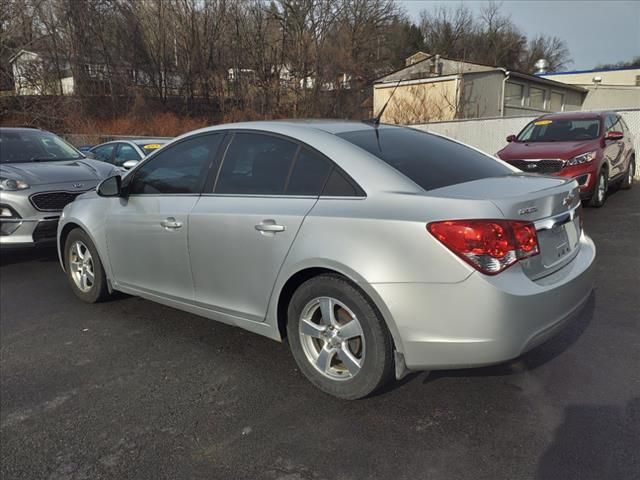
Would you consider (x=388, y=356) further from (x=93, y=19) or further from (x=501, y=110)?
(x=93, y=19)

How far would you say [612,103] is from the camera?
115 ft

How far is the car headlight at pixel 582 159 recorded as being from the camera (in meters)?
8.30

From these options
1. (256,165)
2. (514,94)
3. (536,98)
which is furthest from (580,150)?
(536,98)

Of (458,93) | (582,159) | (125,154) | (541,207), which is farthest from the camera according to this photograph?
(458,93)

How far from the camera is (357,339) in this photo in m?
2.97

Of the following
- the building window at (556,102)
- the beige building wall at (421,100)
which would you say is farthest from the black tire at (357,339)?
the building window at (556,102)

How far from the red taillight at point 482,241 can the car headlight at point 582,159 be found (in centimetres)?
652

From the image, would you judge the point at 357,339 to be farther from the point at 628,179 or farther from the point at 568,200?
the point at 628,179

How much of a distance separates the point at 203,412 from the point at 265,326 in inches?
25.0

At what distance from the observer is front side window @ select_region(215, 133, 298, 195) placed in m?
3.35

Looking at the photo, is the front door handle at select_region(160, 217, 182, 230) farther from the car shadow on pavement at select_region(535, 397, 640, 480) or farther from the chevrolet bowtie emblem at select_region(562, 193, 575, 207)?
the car shadow on pavement at select_region(535, 397, 640, 480)

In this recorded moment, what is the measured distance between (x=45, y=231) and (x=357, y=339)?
4717 millimetres

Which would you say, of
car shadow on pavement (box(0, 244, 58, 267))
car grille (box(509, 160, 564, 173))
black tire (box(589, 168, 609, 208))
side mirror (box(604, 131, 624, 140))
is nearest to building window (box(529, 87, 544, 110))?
side mirror (box(604, 131, 624, 140))

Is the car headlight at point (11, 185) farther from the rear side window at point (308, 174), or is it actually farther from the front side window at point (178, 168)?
the rear side window at point (308, 174)
